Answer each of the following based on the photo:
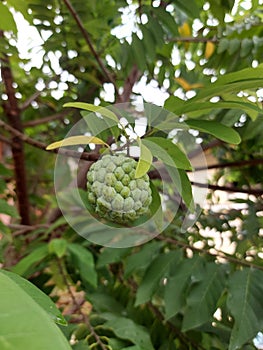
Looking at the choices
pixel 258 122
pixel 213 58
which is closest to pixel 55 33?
pixel 213 58

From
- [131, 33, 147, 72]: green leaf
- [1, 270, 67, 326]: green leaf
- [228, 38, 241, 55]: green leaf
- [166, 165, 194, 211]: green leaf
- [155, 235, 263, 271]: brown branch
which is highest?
[228, 38, 241, 55]: green leaf

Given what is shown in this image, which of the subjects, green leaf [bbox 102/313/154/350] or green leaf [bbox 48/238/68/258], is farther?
green leaf [bbox 48/238/68/258]

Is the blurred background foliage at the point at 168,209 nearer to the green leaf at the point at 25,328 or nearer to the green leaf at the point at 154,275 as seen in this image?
the green leaf at the point at 154,275

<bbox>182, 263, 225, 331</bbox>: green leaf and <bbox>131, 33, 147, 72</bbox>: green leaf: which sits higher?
<bbox>131, 33, 147, 72</bbox>: green leaf

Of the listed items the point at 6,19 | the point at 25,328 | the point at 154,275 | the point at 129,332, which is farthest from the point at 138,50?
the point at 25,328

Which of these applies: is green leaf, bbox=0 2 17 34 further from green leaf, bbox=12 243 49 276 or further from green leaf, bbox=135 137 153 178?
green leaf, bbox=12 243 49 276

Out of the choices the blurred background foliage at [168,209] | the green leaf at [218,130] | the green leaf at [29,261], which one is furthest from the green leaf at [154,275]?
the green leaf at [218,130]

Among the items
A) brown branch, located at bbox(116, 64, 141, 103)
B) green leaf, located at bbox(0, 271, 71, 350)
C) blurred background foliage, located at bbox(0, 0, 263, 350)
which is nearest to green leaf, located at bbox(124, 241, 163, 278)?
blurred background foliage, located at bbox(0, 0, 263, 350)
